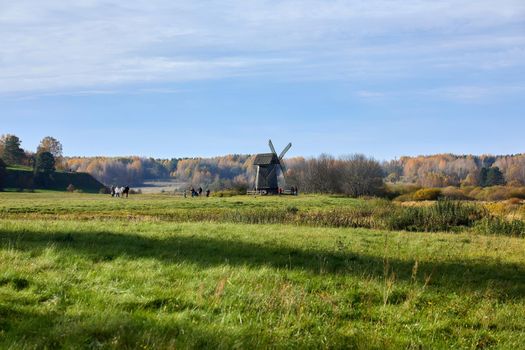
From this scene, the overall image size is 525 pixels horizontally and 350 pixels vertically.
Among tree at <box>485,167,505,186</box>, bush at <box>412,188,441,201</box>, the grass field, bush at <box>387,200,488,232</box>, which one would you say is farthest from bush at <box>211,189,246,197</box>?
tree at <box>485,167,505,186</box>

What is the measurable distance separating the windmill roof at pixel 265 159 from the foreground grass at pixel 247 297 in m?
77.4

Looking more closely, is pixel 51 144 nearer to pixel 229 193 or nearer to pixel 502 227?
pixel 229 193

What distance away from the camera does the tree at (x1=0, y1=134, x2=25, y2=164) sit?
135m

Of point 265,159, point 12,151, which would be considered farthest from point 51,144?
point 265,159

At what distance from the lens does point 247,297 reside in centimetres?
895

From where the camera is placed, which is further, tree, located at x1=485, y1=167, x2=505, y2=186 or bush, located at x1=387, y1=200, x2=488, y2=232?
tree, located at x1=485, y1=167, x2=505, y2=186

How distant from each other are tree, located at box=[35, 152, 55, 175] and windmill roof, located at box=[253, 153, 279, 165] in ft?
185

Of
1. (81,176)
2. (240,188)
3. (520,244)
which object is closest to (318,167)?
(240,188)

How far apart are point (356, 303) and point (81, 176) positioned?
134m

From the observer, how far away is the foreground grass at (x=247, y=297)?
6.86m

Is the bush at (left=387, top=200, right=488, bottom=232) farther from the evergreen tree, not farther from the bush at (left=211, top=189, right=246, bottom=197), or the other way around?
the evergreen tree

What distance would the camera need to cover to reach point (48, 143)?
16238 centimetres

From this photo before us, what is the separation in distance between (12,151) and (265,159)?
79.4 meters

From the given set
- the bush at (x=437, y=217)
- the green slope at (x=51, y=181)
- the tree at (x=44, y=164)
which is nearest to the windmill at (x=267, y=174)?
the green slope at (x=51, y=181)
